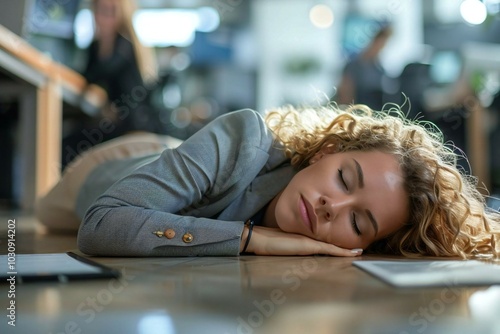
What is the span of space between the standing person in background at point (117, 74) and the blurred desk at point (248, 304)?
111 inches

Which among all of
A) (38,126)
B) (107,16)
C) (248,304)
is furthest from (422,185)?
(107,16)

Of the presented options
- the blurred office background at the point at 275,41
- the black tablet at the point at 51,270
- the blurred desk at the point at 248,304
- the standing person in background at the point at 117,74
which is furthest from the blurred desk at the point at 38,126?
the blurred desk at the point at 248,304

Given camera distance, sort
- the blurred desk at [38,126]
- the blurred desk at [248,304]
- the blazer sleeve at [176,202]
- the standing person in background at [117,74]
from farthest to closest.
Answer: the standing person in background at [117,74]
the blurred desk at [38,126]
the blazer sleeve at [176,202]
the blurred desk at [248,304]

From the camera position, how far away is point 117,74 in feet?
12.5

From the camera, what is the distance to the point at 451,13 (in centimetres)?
577

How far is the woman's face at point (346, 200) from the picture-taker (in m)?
1.17

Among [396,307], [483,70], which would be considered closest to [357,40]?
[483,70]

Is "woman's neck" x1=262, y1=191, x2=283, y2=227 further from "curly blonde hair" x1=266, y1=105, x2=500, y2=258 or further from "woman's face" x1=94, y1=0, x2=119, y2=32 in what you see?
"woman's face" x1=94, y1=0, x2=119, y2=32

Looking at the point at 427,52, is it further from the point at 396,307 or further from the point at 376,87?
the point at 396,307

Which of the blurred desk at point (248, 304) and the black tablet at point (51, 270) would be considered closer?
the blurred desk at point (248, 304)

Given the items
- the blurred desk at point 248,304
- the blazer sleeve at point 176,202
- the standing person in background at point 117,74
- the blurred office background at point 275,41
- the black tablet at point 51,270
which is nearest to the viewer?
the blurred desk at point 248,304

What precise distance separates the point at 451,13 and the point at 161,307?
563cm

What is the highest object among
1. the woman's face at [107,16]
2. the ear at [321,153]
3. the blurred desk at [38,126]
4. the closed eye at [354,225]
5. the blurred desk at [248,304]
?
the woman's face at [107,16]
